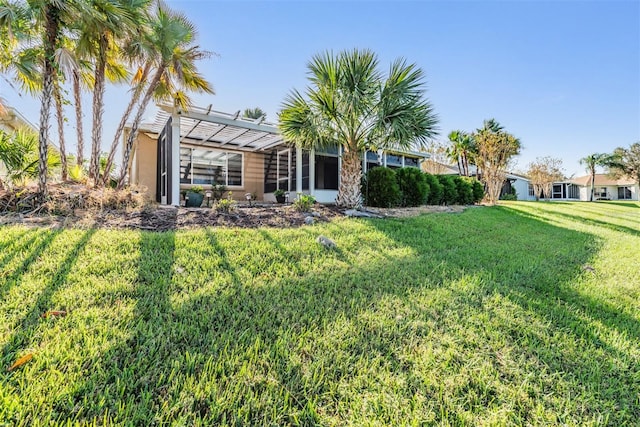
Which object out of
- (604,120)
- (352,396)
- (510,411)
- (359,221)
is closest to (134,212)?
(359,221)

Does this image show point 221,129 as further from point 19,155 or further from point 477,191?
point 477,191

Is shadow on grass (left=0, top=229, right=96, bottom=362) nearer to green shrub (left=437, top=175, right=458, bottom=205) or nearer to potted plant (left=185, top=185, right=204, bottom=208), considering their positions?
potted plant (left=185, top=185, right=204, bottom=208)

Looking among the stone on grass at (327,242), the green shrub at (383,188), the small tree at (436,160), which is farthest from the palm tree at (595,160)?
the stone on grass at (327,242)

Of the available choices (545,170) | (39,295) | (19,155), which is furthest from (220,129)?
(545,170)

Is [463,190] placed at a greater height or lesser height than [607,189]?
lesser

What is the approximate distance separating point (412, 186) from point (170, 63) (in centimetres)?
899

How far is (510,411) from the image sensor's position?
1630 mm

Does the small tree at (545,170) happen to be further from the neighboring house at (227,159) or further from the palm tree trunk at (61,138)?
the palm tree trunk at (61,138)

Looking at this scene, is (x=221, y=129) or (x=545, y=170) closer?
(x=221, y=129)

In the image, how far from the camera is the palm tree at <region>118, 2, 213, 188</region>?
25.3 feet

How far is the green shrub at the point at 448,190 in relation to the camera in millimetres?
13055

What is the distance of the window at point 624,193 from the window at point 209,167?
53.9 m

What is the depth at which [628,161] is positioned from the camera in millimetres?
33250

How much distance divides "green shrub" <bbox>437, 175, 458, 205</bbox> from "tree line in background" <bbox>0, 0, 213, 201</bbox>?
10337mm
